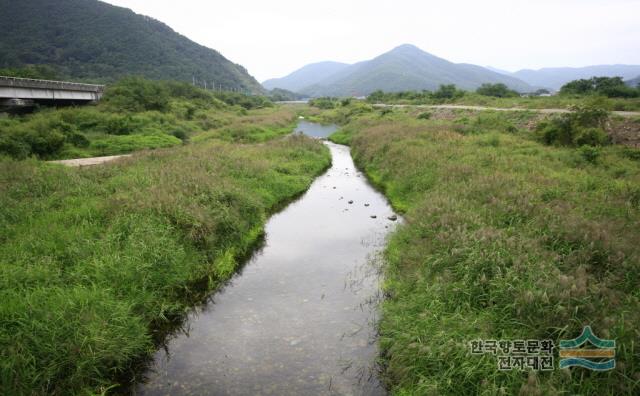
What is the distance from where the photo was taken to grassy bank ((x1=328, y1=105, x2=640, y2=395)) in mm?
5207

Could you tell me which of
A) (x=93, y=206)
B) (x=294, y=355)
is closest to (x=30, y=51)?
(x=93, y=206)

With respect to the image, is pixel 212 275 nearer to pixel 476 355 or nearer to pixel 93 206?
pixel 93 206

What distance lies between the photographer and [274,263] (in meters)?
12.1

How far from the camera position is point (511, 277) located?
22.1 feet

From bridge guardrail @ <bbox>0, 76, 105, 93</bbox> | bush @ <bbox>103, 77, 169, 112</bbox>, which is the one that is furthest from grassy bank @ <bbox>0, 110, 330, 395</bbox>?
bush @ <bbox>103, 77, 169, 112</bbox>

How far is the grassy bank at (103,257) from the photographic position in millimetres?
6074

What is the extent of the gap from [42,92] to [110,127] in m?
14.6

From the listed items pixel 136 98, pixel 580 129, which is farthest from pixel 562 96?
pixel 136 98

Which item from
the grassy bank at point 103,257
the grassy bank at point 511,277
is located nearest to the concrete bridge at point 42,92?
the grassy bank at point 103,257

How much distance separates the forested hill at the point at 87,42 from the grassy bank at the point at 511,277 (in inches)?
5426

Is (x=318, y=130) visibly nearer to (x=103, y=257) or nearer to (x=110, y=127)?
(x=110, y=127)

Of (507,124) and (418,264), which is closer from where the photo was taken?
(418,264)

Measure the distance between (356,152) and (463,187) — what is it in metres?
18.6

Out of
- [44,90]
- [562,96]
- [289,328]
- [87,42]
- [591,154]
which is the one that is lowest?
[289,328]
